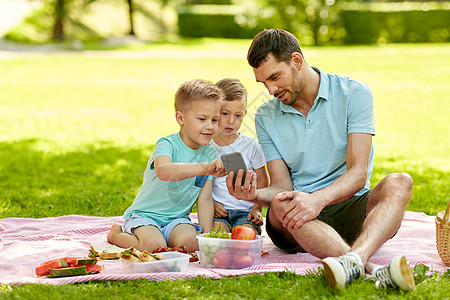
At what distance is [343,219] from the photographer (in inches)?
153

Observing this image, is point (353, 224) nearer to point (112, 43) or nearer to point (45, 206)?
point (45, 206)

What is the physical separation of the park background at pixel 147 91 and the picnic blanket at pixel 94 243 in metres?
0.11

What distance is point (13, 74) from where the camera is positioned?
1750cm

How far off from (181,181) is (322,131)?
975 mm

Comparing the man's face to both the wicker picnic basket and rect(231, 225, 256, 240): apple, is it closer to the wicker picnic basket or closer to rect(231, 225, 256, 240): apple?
rect(231, 225, 256, 240): apple

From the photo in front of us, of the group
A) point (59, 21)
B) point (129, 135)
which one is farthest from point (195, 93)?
point (59, 21)

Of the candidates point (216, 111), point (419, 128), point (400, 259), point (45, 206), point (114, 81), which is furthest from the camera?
point (114, 81)

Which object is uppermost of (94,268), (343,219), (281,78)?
(281,78)

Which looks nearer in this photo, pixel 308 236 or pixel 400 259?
pixel 400 259

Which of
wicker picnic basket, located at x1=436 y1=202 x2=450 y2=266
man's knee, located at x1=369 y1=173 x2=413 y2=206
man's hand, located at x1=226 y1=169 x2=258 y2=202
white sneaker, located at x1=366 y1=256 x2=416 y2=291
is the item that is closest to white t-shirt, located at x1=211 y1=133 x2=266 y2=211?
man's hand, located at x1=226 y1=169 x2=258 y2=202

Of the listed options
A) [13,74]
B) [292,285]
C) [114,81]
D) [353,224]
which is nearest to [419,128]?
[353,224]

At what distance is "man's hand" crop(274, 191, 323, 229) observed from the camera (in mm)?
3422

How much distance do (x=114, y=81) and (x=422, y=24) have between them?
Result: 2047cm

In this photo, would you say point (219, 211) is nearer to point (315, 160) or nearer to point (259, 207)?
point (259, 207)
